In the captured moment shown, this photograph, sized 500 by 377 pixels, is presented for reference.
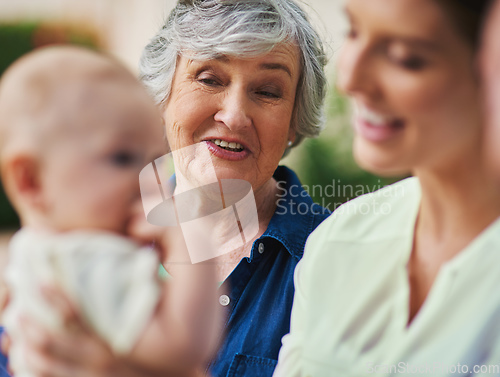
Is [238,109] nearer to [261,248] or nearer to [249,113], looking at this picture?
[249,113]

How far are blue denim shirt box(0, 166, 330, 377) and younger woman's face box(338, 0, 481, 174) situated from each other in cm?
53

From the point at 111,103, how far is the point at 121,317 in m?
0.28

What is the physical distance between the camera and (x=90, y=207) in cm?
68

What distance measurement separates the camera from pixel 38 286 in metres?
0.68

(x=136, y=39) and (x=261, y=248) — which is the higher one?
(x=136, y=39)

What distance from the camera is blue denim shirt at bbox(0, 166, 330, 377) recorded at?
1.08 m

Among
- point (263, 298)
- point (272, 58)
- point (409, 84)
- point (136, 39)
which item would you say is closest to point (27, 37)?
point (136, 39)

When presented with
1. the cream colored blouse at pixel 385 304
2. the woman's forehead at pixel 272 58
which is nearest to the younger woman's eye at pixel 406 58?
the cream colored blouse at pixel 385 304

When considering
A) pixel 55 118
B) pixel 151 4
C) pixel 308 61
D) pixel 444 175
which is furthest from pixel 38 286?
pixel 151 4

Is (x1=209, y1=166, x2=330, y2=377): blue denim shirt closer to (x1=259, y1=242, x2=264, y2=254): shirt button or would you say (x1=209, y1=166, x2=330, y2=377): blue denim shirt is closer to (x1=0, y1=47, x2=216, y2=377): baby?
(x1=259, y1=242, x2=264, y2=254): shirt button

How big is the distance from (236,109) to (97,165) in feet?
2.01

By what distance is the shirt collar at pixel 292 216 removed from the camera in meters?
1.22

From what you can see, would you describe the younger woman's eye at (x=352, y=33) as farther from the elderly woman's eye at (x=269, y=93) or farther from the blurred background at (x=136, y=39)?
the blurred background at (x=136, y=39)

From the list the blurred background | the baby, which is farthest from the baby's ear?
the blurred background
